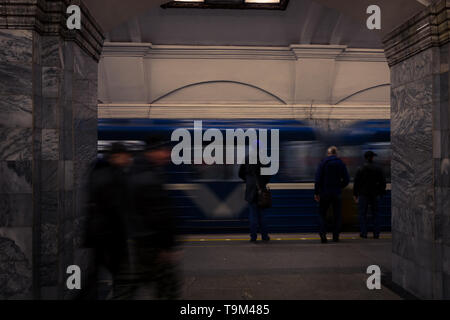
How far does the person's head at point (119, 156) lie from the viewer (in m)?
3.01

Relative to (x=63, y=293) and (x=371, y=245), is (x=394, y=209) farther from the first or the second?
(x=63, y=293)

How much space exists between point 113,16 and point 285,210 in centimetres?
460

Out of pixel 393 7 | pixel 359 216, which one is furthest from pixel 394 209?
pixel 359 216

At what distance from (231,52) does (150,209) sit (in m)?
6.42

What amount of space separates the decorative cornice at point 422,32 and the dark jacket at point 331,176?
7.92 feet

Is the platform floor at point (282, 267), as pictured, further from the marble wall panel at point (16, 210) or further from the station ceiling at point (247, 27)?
the station ceiling at point (247, 27)

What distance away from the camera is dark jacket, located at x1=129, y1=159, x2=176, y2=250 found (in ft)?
9.63

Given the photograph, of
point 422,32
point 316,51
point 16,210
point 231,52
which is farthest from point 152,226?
point 316,51

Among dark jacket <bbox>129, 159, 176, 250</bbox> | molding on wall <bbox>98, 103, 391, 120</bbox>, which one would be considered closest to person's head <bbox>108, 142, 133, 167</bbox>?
dark jacket <bbox>129, 159, 176, 250</bbox>

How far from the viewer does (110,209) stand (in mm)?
2990

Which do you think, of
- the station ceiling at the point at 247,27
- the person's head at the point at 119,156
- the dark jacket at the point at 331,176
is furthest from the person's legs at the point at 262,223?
the person's head at the point at 119,156

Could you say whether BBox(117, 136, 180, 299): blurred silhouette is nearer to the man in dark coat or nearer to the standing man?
the man in dark coat

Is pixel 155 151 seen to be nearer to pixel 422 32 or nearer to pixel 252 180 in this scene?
pixel 422 32

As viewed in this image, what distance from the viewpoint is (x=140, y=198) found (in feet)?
9.64
